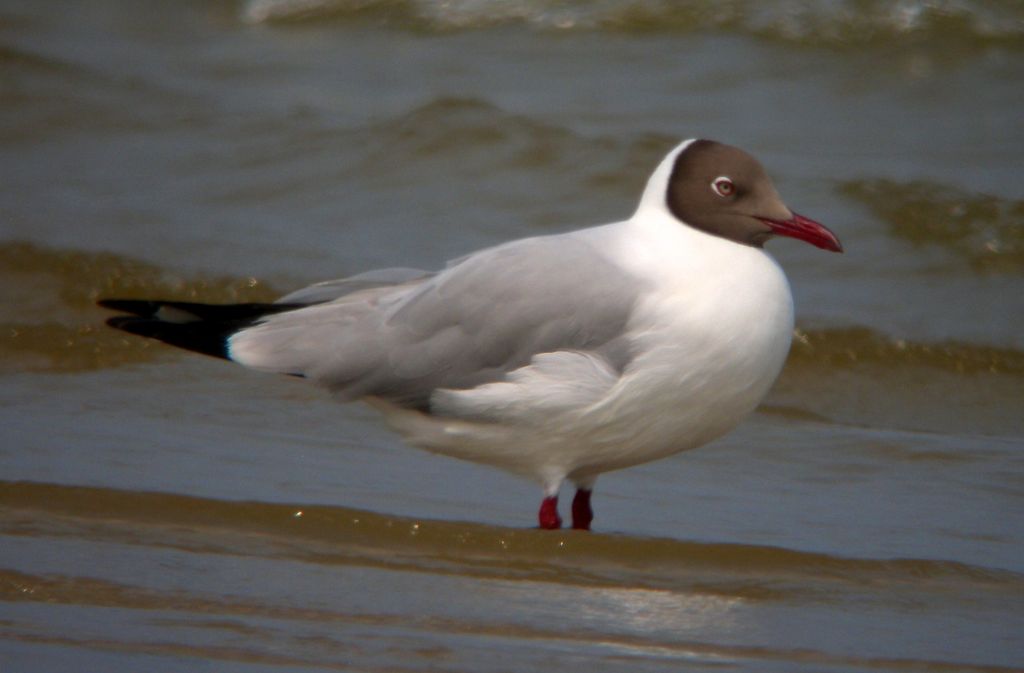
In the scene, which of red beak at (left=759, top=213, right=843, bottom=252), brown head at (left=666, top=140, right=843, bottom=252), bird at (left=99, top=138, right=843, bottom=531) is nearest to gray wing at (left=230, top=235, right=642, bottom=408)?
bird at (left=99, top=138, right=843, bottom=531)

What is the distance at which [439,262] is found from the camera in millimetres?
7949

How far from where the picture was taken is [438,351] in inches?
190

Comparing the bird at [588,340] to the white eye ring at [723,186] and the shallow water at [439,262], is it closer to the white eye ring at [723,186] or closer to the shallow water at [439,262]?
the white eye ring at [723,186]

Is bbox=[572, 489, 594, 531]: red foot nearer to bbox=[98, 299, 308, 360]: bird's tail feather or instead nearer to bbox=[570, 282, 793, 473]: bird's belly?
bbox=[570, 282, 793, 473]: bird's belly

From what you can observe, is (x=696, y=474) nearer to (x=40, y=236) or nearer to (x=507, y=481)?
(x=507, y=481)

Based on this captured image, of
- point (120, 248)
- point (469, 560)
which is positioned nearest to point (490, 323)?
point (469, 560)

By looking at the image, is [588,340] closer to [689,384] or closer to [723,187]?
[689,384]

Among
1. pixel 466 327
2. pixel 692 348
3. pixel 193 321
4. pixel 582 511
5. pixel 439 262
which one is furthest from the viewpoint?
pixel 439 262

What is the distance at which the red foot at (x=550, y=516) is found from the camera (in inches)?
190

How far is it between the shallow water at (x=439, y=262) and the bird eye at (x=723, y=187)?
3.09 ft

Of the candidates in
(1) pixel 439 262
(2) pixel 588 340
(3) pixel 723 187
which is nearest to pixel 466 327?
(2) pixel 588 340

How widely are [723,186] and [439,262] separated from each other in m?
3.22

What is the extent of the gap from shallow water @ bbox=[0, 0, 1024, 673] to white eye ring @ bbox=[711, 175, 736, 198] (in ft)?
3.09

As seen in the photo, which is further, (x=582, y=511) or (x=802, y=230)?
(x=582, y=511)
